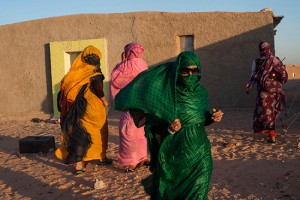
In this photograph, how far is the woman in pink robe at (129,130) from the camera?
5094 mm

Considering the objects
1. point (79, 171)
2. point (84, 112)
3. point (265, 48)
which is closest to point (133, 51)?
point (84, 112)

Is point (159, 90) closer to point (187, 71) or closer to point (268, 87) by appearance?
point (187, 71)

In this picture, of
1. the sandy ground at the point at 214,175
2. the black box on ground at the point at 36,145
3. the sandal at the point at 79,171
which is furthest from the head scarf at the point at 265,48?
the black box on ground at the point at 36,145

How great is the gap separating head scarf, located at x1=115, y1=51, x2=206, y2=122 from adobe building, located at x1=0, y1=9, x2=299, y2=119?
7537 millimetres

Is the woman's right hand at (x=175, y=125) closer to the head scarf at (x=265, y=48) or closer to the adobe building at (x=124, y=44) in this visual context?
the head scarf at (x=265, y=48)

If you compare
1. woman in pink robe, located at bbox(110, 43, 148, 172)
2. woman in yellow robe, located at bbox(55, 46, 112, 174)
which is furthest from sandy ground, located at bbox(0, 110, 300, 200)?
woman in yellow robe, located at bbox(55, 46, 112, 174)

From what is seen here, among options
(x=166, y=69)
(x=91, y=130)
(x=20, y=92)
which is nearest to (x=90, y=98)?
(x=91, y=130)

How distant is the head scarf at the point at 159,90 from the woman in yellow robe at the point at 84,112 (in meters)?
2.18

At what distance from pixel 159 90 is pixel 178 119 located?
0.89ft

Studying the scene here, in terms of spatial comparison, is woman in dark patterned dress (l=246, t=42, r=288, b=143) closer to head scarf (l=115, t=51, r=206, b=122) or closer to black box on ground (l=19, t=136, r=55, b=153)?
black box on ground (l=19, t=136, r=55, b=153)

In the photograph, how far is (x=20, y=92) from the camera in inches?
463

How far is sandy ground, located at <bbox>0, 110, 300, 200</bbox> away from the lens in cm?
419

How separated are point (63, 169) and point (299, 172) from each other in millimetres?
3184

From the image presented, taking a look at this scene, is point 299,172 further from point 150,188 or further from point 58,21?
point 58,21
